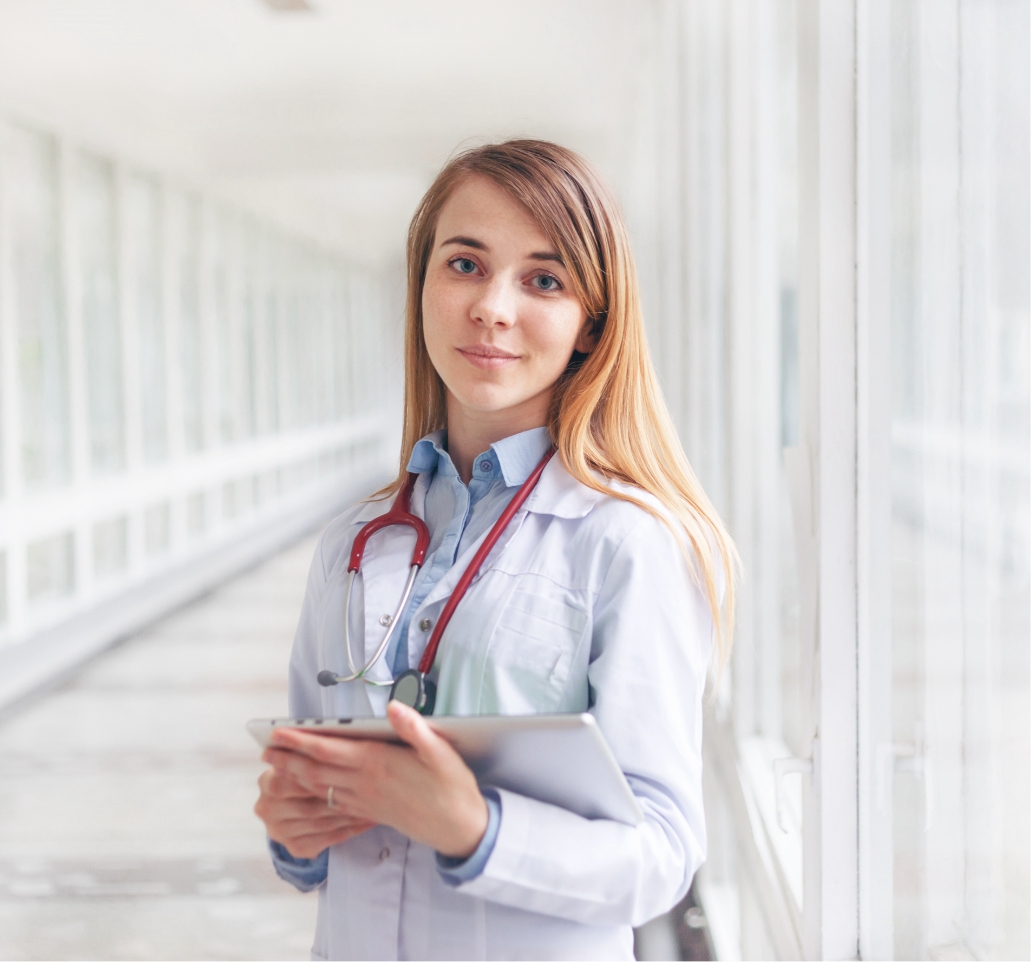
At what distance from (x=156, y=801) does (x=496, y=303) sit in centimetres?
265

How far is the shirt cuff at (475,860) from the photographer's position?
2.41 ft

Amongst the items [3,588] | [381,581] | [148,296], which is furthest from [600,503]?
[148,296]

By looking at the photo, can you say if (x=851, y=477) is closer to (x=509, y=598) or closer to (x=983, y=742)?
(x=983, y=742)

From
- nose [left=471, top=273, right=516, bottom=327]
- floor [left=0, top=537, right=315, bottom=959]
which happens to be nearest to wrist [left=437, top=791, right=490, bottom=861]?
nose [left=471, top=273, right=516, bottom=327]

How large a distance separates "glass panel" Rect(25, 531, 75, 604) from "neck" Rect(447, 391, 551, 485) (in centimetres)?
295

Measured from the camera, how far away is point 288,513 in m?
4.14

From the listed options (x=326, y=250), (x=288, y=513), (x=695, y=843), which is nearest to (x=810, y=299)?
(x=695, y=843)

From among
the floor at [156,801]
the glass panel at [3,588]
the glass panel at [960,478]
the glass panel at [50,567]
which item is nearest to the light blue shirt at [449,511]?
the glass panel at [960,478]

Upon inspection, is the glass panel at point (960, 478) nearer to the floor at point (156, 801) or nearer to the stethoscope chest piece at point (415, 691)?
the stethoscope chest piece at point (415, 691)

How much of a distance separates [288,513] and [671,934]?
Result: 2.49 m

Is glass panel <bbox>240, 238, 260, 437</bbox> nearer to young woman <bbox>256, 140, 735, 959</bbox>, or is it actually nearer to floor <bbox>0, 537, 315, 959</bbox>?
floor <bbox>0, 537, 315, 959</bbox>

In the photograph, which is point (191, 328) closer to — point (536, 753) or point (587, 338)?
point (587, 338)

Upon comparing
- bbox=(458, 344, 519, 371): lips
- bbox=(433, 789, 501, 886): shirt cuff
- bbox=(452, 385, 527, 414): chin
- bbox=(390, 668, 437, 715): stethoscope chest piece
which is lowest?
bbox=(433, 789, 501, 886): shirt cuff

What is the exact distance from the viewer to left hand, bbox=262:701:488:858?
72cm
